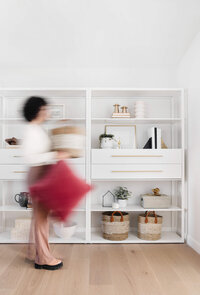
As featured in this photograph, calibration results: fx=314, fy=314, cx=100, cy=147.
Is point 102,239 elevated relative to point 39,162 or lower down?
lower down

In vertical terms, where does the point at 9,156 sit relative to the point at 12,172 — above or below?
above

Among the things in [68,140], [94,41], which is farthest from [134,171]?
[68,140]

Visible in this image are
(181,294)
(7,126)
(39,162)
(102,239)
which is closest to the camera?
(39,162)

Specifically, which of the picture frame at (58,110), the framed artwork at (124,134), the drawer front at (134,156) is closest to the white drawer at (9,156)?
the picture frame at (58,110)

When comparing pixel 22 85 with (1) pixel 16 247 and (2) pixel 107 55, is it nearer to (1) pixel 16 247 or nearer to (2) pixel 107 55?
(2) pixel 107 55

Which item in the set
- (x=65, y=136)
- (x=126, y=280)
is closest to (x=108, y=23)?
(x=65, y=136)

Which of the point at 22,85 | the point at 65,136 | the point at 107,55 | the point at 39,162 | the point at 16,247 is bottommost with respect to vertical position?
the point at 16,247

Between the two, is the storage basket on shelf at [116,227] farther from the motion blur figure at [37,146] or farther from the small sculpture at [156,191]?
the motion blur figure at [37,146]

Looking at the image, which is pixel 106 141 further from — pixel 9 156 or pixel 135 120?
pixel 9 156

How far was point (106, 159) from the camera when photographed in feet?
11.5

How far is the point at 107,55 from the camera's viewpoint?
3.72m

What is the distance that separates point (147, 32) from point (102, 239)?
2.36 metres

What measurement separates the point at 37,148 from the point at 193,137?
2.32 metres

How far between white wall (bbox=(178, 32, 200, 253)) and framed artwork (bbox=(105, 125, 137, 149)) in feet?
2.24
